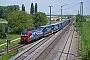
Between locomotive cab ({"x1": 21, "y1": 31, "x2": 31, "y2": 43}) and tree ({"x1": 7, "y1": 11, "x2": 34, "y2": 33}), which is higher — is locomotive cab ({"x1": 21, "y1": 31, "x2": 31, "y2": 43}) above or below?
below

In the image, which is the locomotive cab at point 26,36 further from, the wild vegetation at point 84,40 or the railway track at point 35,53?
the wild vegetation at point 84,40

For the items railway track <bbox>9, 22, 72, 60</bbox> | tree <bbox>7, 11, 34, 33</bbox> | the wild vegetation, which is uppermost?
tree <bbox>7, 11, 34, 33</bbox>

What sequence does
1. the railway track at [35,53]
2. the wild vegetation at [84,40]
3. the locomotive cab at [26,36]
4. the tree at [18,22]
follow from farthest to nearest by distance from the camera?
1. the tree at [18,22]
2. the locomotive cab at [26,36]
3. the railway track at [35,53]
4. the wild vegetation at [84,40]

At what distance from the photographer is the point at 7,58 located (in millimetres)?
29031

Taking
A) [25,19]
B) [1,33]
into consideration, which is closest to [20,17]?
[25,19]

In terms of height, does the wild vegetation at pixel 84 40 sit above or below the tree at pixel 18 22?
below

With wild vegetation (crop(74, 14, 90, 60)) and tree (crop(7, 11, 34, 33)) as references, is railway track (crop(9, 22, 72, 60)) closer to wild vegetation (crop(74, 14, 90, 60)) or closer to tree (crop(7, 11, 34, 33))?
A: wild vegetation (crop(74, 14, 90, 60))

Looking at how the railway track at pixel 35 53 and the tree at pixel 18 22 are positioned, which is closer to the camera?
the railway track at pixel 35 53

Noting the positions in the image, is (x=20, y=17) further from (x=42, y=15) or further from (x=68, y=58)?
(x=68, y=58)

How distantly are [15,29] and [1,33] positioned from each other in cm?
1333

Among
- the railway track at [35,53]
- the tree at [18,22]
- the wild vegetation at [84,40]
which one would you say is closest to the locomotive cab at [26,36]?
the railway track at [35,53]

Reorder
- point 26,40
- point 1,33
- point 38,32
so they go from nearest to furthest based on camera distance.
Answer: point 26,40 → point 38,32 → point 1,33

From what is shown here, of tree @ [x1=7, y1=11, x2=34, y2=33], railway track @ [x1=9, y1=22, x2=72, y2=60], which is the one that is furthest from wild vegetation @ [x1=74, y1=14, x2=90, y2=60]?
tree @ [x1=7, y1=11, x2=34, y2=33]

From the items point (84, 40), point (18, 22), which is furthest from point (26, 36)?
point (18, 22)
